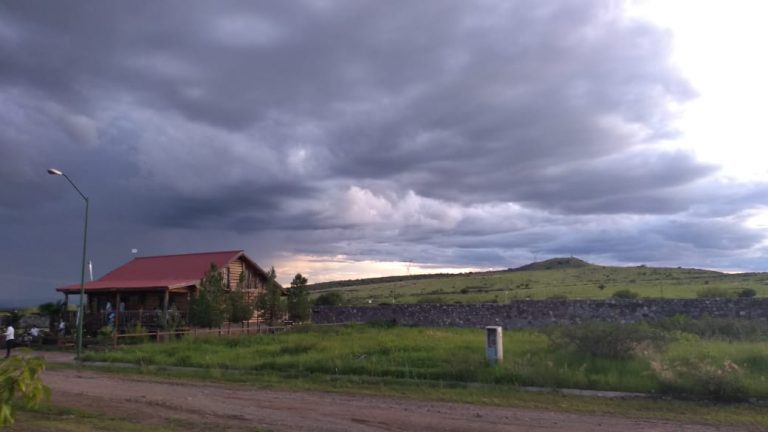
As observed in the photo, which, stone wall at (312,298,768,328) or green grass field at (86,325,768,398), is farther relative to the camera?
stone wall at (312,298,768,328)

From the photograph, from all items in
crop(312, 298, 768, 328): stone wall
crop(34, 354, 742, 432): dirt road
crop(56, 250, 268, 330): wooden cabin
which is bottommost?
crop(34, 354, 742, 432): dirt road

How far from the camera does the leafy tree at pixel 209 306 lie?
32281 mm

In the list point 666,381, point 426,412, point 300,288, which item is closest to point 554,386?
point 666,381

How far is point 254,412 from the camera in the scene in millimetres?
12289

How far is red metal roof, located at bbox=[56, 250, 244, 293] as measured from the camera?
1430 inches

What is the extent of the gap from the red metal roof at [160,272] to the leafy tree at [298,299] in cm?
406

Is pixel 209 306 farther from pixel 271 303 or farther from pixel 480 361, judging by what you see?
pixel 480 361

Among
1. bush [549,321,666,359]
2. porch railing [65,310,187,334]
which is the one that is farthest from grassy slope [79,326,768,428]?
porch railing [65,310,187,334]

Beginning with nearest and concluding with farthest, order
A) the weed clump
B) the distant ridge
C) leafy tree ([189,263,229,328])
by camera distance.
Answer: the weed clump
leafy tree ([189,263,229,328])
the distant ridge

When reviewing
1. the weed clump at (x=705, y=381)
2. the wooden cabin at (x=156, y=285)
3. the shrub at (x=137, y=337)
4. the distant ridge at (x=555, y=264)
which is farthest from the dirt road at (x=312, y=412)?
the distant ridge at (x=555, y=264)

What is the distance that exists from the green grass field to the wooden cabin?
889cm

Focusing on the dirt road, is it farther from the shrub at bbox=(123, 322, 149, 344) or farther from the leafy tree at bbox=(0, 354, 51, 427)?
the shrub at bbox=(123, 322, 149, 344)

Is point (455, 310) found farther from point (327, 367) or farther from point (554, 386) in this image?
point (554, 386)

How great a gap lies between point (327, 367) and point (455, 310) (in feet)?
66.4
